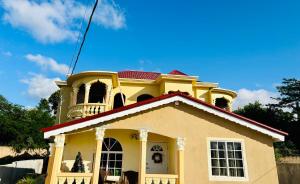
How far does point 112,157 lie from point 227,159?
6025 millimetres

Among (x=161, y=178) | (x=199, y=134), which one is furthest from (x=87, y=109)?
(x=199, y=134)

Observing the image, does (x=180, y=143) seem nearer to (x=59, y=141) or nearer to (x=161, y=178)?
(x=161, y=178)

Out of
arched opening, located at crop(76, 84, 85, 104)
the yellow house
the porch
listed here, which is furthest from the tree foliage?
the yellow house

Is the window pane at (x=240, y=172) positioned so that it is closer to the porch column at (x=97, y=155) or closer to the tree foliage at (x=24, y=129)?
the porch column at (x=97, y=155)

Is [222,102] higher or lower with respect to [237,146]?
higher

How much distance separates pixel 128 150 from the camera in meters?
13.8

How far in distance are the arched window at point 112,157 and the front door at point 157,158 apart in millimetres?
1571

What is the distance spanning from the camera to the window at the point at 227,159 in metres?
11.7

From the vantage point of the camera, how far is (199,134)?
39.2 ft

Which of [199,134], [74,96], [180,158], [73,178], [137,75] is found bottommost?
[73,178]

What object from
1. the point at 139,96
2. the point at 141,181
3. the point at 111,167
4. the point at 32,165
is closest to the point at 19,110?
the point at 32,165

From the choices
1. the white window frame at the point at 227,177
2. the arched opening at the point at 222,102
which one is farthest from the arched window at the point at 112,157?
the arched opening at the point at 222,102

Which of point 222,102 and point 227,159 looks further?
point 222,102

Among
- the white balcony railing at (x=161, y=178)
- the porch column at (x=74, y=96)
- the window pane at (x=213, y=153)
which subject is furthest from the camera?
the porch column at (x=74, y=96)
